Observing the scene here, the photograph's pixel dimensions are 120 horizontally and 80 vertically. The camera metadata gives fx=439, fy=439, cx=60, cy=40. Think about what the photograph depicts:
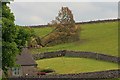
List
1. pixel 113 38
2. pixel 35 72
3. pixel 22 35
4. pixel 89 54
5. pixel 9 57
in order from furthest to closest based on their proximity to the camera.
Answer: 1. pixel 113 38
2. pixel 89 54
3. pixel 35 72
4. pixel 22 35
5. pixel 9 57

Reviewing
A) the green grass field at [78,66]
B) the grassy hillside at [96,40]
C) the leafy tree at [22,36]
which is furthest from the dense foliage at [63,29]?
the leafy tree at [22,36]

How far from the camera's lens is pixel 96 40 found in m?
109

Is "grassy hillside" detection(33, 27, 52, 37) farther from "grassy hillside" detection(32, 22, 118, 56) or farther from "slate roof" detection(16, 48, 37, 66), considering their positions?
"slate roof" detection(16, 48, 37, 66)

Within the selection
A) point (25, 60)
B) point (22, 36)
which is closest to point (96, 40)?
point (25, 60)

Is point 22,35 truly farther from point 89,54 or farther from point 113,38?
point 113,38

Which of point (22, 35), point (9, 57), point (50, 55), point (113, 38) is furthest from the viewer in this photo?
point (113, 38)

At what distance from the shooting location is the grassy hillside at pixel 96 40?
311 ft

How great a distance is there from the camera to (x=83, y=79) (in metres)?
61.2

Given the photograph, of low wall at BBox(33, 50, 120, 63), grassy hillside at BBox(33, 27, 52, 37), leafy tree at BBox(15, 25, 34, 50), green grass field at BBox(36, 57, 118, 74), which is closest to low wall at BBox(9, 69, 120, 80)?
green grass field at BBox(36, 57, 118, 74)

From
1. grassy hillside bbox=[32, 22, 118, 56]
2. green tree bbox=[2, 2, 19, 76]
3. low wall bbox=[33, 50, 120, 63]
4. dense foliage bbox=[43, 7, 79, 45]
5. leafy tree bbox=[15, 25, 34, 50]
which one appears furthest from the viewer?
dense foliage bbox=[43, 7, 79, 45]

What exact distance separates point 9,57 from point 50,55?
1978 inches

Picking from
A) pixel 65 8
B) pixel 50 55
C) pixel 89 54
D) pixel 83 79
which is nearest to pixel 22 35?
pixel 83 79

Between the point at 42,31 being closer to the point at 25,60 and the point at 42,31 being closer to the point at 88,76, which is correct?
the point at 25,60

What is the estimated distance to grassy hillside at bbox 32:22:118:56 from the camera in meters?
94.9
